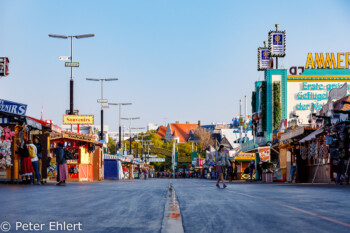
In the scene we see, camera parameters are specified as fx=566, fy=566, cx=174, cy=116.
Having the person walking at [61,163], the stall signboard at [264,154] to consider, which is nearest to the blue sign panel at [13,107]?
the person walking at [61,163]

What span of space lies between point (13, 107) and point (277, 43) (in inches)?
1606

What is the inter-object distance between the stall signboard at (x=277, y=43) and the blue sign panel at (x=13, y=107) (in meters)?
39.6

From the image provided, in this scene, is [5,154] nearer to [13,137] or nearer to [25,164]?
[13,137]

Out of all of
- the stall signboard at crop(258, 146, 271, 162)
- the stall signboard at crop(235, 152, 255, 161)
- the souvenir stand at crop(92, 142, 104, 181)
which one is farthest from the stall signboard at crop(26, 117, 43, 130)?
the stall signboard at crop(235, 152, 255, 161)

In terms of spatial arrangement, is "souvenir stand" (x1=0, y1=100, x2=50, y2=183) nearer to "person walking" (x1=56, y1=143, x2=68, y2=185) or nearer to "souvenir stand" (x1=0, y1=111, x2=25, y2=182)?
"souvenir stand" (x1=0, y1=111, x2=25, y2=182)

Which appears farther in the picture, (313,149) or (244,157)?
(244,157)

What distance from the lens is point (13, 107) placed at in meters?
24.1

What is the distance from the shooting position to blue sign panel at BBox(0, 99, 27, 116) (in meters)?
23.7

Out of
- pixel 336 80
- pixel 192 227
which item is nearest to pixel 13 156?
pixel 192 227

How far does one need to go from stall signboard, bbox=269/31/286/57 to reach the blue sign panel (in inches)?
1560

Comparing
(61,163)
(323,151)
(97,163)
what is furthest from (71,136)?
(323,151)

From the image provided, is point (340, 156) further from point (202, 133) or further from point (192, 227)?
point (202, 133)

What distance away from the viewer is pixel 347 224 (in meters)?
7.04

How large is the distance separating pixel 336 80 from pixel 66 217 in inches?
2185
